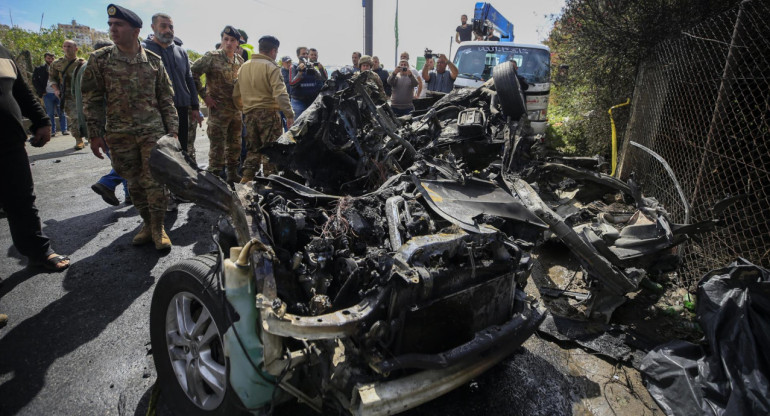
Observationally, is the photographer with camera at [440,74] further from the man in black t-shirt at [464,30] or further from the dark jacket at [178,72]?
the dark jacket at [178,72]

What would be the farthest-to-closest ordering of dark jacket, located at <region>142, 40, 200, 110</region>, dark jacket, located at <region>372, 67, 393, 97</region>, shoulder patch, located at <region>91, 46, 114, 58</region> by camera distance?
dark jacket, located at <region>372, 67, 393, 97</region>
dark jacket, located at <region>142, 40, 200, 110</region>
shoulder patch, located at <region>91, 46, 114, 58</region>

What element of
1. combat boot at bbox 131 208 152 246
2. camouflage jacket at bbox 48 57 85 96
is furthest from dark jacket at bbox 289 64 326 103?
combat boot at bbox 131 208 152 246

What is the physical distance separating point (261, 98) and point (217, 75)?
0.88 metres

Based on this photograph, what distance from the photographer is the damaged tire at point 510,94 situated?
4.25m

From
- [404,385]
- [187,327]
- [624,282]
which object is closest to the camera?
[404,385]

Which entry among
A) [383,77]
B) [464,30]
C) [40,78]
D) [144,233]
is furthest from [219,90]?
[464,30]

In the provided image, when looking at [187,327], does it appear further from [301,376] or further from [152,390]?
[301,376]

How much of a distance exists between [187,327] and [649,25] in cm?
679

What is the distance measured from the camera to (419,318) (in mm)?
1641

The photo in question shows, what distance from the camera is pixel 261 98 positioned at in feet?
15.5

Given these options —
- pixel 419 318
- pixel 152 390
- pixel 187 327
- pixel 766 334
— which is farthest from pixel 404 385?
pixel 766 334

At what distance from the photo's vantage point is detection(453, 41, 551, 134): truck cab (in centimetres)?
755

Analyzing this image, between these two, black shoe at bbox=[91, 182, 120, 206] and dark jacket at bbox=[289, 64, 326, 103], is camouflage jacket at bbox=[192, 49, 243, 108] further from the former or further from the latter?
black shoe at bbox=[91, 182, 120, 206]

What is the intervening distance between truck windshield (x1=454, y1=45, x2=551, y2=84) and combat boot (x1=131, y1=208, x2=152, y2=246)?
6499 mm
